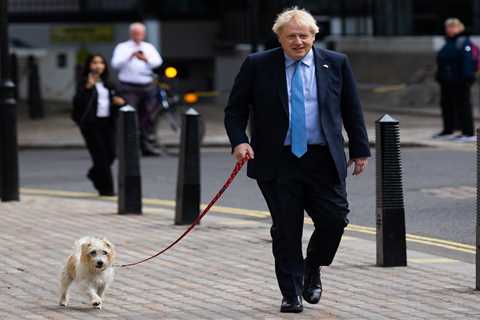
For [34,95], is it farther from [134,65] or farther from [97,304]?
[97,304]

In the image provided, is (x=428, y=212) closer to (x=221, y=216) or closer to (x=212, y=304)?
(x=221, y=216)

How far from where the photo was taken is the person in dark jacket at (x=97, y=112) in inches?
636

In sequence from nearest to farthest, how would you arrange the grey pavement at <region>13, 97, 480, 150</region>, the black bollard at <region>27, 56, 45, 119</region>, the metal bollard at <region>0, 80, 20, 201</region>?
the metal bollard at <region>0, 80, 20, 201</region>, the grey pavement at <region>13, 97, 480, 150</region>, the black bollard at <region>27, 56, 45, 119</region>

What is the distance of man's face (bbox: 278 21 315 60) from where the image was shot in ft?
27.3

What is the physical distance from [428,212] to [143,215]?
2.66 metres

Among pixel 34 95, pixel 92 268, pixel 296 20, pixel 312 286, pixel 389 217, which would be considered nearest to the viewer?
pixel 296 20

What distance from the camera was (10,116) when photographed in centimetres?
1530

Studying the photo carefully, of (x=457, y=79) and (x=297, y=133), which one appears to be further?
(x=457, y=79)

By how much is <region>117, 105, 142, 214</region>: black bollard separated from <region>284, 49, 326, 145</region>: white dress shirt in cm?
598

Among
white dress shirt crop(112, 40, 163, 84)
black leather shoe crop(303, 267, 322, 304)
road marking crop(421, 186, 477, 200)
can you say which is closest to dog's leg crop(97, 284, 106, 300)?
black leather shoe crop(303, 267, 322, 304)

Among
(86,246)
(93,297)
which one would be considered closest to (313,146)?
(86,246)

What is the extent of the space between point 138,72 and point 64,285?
41.3 ft

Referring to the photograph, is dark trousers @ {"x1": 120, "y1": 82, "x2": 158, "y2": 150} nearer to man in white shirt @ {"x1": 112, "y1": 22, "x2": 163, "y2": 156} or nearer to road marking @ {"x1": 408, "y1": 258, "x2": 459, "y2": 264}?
man in white shirt @ {"x1": 112, "y1": 22, "x2": 163, "y2": 156}

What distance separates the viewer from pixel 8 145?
1530cm
